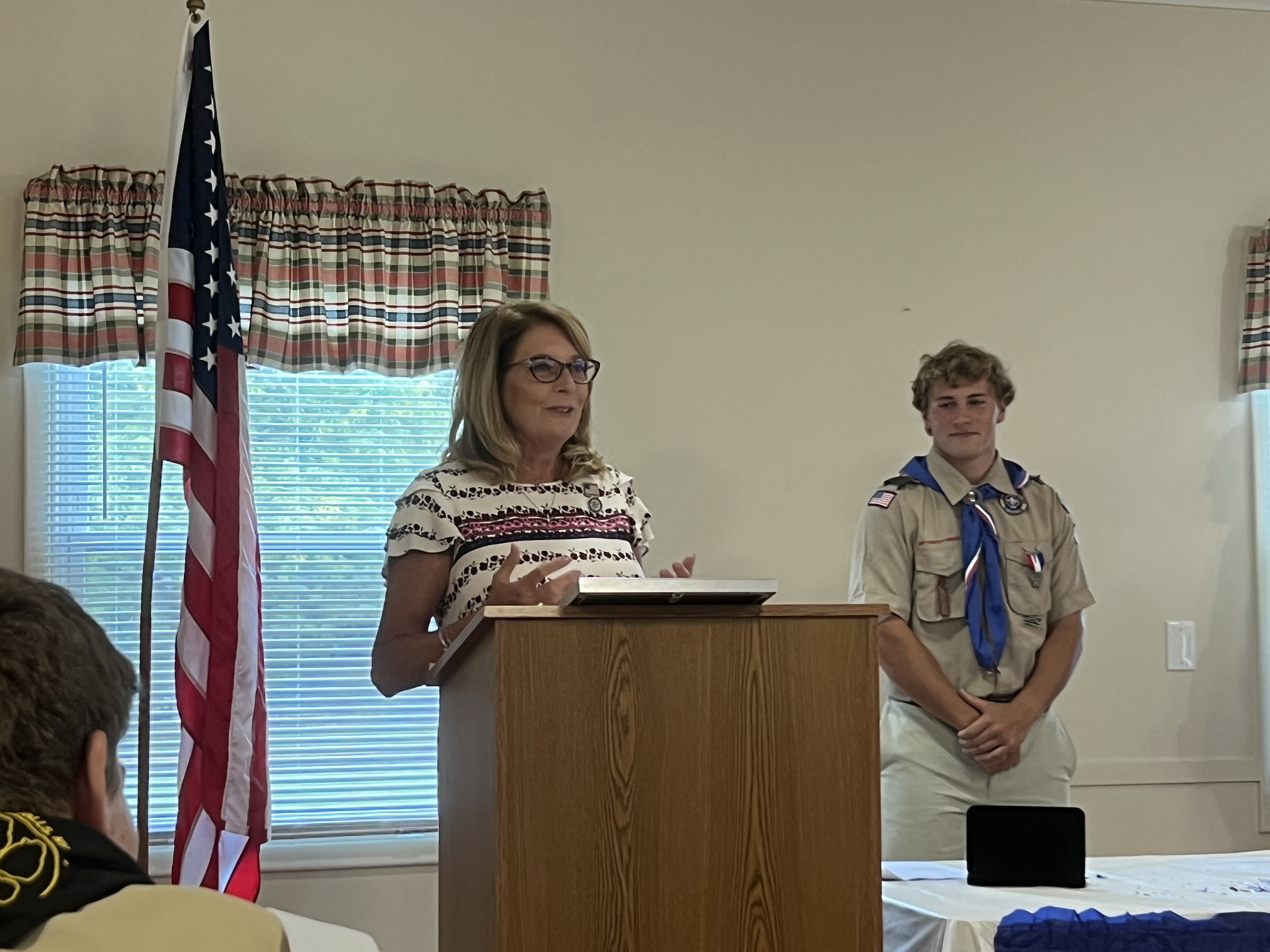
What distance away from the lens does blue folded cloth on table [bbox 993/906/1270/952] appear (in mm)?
1831

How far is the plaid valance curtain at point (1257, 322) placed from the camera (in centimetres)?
392

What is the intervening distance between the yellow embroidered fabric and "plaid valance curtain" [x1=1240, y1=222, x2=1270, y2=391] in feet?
12.2

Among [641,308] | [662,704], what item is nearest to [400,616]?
[662,704]

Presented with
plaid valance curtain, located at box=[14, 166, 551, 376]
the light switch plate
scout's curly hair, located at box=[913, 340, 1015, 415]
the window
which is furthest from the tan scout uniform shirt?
the window

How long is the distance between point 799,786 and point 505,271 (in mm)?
2181

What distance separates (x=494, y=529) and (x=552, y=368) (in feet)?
1.01

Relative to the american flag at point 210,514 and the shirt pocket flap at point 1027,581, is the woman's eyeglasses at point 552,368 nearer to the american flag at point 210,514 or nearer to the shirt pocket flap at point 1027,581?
the american flag at point 210,514

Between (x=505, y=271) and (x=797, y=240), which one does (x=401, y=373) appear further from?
(x=797, y=240)

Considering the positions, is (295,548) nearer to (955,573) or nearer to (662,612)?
(955,573)

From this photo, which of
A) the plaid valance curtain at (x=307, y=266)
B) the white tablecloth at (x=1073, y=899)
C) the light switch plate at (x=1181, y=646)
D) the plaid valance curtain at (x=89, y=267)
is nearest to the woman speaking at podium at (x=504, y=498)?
the white tablecloth at (x=1073, y=899)

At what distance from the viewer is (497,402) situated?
2420 millimetres

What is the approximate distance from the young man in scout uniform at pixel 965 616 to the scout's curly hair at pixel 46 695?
2112 mm

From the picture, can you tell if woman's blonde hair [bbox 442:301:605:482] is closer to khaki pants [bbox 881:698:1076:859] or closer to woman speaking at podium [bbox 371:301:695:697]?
woman speaking at podium [bbox 371:301:695:697]

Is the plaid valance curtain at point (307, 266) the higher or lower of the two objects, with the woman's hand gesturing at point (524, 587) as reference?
higher
